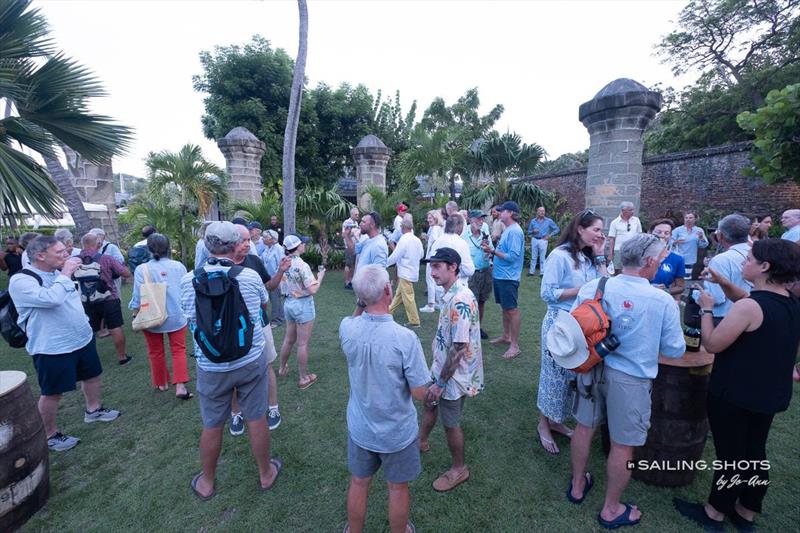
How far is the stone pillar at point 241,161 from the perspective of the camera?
40.4 ft

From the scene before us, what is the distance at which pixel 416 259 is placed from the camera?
609 centimetres

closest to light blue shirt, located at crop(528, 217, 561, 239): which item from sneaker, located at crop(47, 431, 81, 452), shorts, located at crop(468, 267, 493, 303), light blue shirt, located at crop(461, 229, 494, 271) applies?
light blue shirt, located at crop(461, 229, 494, 271)

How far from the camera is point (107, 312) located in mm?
5039

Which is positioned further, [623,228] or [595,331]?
[623,228]

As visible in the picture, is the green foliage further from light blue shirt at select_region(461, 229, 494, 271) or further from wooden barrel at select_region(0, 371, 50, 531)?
wooden barrel at select_region(0, 371, 50, 531)

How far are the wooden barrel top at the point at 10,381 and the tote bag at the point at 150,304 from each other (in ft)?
3.97

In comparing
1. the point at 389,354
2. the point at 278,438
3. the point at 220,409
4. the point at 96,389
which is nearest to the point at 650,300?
the point at 389,354

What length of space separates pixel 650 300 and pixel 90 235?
6.03 metres

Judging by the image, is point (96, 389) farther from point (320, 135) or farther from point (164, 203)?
point (320, 135)

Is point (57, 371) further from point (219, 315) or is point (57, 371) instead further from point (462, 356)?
point (462, 356)

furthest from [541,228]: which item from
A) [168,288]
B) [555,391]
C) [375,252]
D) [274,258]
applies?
[168,288]

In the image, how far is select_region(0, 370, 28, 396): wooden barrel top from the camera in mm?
2540

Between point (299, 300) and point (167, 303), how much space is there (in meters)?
1.40

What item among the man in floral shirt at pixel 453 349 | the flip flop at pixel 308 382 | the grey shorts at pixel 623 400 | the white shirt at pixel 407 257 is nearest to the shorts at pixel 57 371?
the flip flop at pixel 308 382
